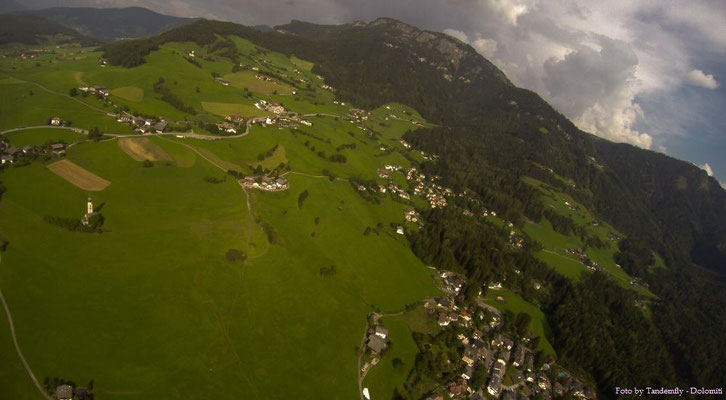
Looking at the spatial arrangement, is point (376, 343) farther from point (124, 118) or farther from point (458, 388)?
point (124, 118)

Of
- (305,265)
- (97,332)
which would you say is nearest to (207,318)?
(97,332)

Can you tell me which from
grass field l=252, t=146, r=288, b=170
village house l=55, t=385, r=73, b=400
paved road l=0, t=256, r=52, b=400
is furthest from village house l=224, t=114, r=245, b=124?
village house l=55, t=385, r=73, b=400

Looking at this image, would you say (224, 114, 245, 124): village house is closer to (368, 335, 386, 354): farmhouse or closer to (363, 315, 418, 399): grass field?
(363, 315, 418, 399): grass field

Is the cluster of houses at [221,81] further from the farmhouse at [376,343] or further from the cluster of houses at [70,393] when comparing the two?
the cluster of houses at [70,393]

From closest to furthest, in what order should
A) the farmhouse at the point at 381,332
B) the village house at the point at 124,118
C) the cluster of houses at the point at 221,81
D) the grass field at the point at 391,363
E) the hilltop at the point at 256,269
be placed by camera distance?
the hilltop at the point at 256,269 → the grass field at the point at 391,363 → the farmhouse at the point at 381,332 → the village house at the point at 124,118 → the cluster of houses at the point at 221,81

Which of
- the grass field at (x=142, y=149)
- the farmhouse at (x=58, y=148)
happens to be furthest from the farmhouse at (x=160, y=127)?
the farmhouse at (x=58, y=148)

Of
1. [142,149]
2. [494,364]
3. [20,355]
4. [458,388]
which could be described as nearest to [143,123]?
[142,149]
